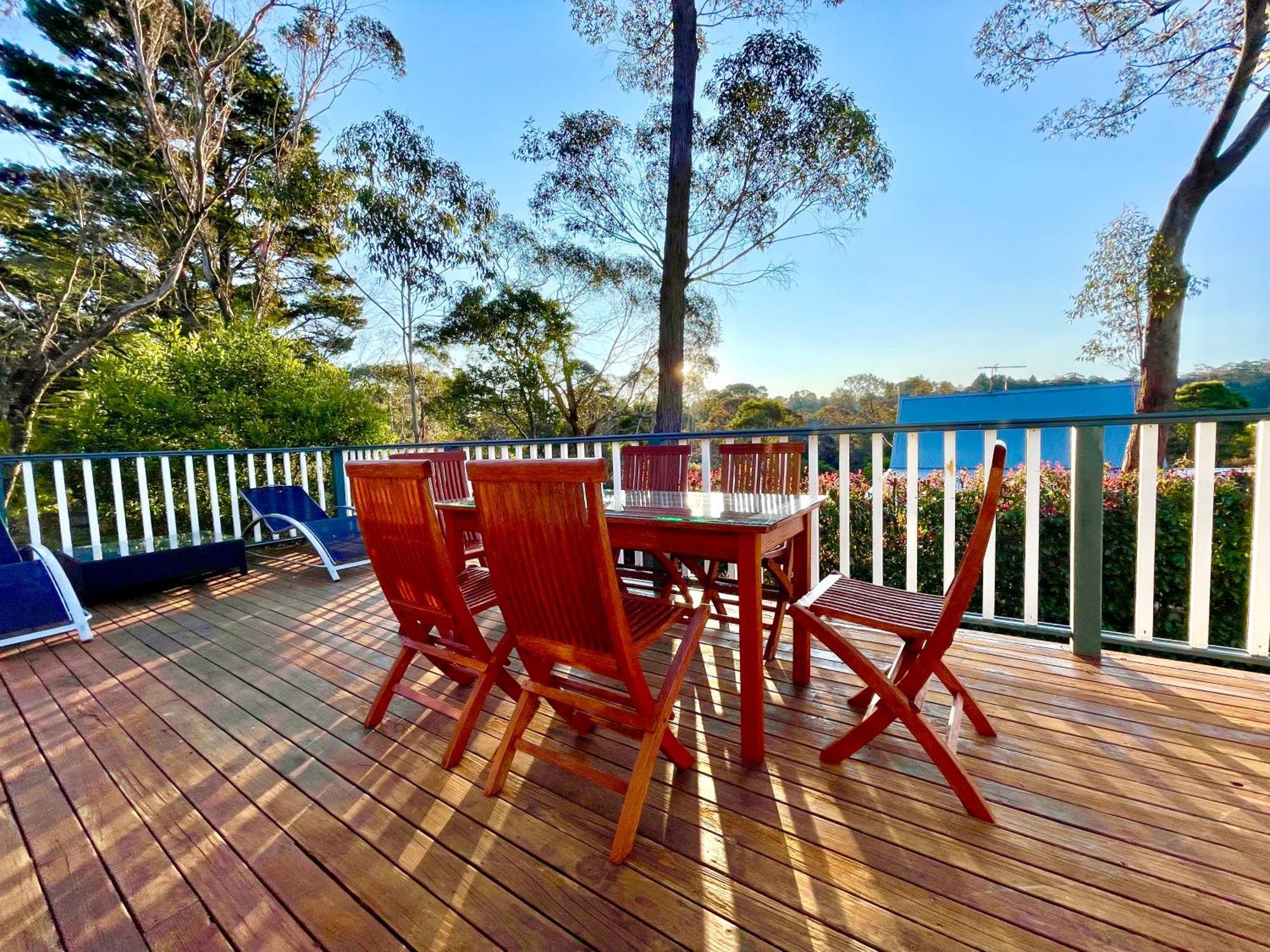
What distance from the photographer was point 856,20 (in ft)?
27.8

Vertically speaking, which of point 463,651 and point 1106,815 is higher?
point 463,651

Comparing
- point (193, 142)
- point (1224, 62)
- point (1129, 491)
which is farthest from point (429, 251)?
point (1224, 62)

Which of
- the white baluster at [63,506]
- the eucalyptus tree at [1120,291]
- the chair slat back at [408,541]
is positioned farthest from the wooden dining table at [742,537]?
the eucalyptus tree at [1120,291]

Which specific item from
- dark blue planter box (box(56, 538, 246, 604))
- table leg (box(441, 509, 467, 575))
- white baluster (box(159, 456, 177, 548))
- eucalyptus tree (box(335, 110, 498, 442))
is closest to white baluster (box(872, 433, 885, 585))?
table leg (box(441, 509, 467, 575))

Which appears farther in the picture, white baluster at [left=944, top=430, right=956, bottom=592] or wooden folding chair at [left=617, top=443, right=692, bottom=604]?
wooden folding chair at [left=617, top=443, right=692, bottom=604]

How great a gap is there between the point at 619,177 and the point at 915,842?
11.7 m

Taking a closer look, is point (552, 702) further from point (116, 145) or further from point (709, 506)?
point (116, 145)

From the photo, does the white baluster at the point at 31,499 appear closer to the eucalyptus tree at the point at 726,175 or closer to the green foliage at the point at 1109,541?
the green foliage at the point at 1109,541

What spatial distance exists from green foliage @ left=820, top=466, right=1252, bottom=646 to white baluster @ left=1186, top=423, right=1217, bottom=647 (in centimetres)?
118

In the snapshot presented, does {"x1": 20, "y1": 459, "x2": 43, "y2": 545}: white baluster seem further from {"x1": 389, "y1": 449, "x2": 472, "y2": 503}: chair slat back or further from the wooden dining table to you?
the wooden dining table

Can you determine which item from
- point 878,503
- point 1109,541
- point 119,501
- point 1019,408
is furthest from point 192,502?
point 1019,408

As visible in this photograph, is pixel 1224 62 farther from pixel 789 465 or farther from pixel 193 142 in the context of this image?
pixel 193 142

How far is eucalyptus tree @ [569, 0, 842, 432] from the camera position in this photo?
777 cm

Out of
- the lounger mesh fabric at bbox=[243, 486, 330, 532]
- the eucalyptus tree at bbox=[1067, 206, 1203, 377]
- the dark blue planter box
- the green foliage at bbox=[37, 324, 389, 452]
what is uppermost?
the eucalyptus tree at bbox=[1067, 206, 1203, 377]
